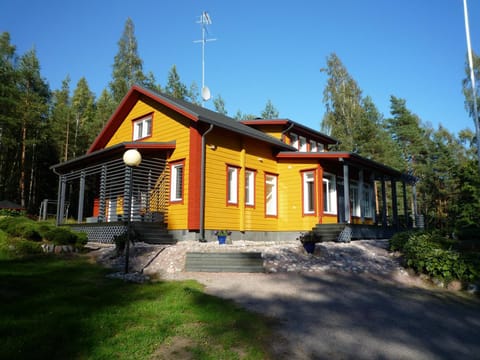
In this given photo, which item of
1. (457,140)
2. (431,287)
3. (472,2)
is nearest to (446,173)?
(457,140)

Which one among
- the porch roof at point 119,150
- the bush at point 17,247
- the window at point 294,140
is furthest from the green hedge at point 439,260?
the window at point 294,140

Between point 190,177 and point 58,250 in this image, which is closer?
point 58,250

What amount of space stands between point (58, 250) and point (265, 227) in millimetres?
7617

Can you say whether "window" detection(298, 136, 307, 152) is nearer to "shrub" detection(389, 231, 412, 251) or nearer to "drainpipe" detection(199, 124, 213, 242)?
"drainpipe" detection(199, 124, 213, 242)

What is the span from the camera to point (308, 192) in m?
15.1

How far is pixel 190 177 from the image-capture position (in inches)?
480

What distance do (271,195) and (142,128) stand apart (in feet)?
21.0

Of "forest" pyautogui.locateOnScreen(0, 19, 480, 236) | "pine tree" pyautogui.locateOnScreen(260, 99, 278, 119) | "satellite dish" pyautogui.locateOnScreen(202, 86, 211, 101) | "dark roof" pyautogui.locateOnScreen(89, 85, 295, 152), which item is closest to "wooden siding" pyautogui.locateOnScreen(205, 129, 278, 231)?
"dark roof" pyautogui.locateOnScreen(89, 85, 295, 152)

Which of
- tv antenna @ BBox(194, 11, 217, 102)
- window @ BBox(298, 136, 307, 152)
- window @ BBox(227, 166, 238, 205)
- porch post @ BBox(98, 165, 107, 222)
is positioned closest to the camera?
porch post @ BBox(98, 165, 107, 222)

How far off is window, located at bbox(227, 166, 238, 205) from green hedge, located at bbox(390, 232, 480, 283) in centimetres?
627

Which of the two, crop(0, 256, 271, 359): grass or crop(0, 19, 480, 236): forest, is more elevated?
crop(0, 19, 480, 236): forest

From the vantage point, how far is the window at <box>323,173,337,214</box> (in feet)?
50.4

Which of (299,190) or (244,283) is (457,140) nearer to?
(299,190)

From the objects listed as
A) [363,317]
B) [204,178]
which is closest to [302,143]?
[204,178]
